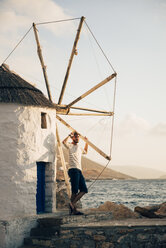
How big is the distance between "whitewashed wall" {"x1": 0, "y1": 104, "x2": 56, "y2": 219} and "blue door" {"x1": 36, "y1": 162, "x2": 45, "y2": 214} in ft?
1.67

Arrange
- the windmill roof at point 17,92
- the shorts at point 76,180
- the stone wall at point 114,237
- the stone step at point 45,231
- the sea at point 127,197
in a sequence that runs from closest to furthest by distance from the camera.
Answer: the stone wall at point 114,237 < the stone step at point 45,231 < the shorts at point 76,180 < the windmill roof at point 17,92 < the sea at point 127,197

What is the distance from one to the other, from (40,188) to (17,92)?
290 cm

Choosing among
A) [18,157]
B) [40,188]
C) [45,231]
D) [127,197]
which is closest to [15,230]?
[45,231]

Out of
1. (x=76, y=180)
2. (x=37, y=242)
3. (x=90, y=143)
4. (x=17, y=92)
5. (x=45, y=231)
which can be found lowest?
(x=37, y=242)

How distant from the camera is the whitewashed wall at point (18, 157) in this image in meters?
9.09

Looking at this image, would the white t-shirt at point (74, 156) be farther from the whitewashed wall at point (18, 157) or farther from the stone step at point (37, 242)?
the stone step at point (37, 242)

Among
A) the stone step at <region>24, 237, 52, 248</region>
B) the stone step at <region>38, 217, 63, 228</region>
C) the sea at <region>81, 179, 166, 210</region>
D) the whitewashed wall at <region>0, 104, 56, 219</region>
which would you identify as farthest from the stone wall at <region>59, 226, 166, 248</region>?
the sea at <region>81, 179, 166, 210</region>

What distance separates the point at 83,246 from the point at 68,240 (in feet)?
1.24

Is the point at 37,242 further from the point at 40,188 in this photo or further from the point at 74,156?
the point at 74,156

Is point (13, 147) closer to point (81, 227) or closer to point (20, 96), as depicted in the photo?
point (20, 96)

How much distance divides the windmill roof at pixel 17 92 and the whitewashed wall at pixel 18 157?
17 centimetres

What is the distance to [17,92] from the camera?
9688 millimetres

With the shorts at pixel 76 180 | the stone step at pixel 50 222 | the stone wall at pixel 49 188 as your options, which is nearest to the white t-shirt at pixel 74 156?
the shorts at pixel 76 180

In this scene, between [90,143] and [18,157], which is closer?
[18,157]
